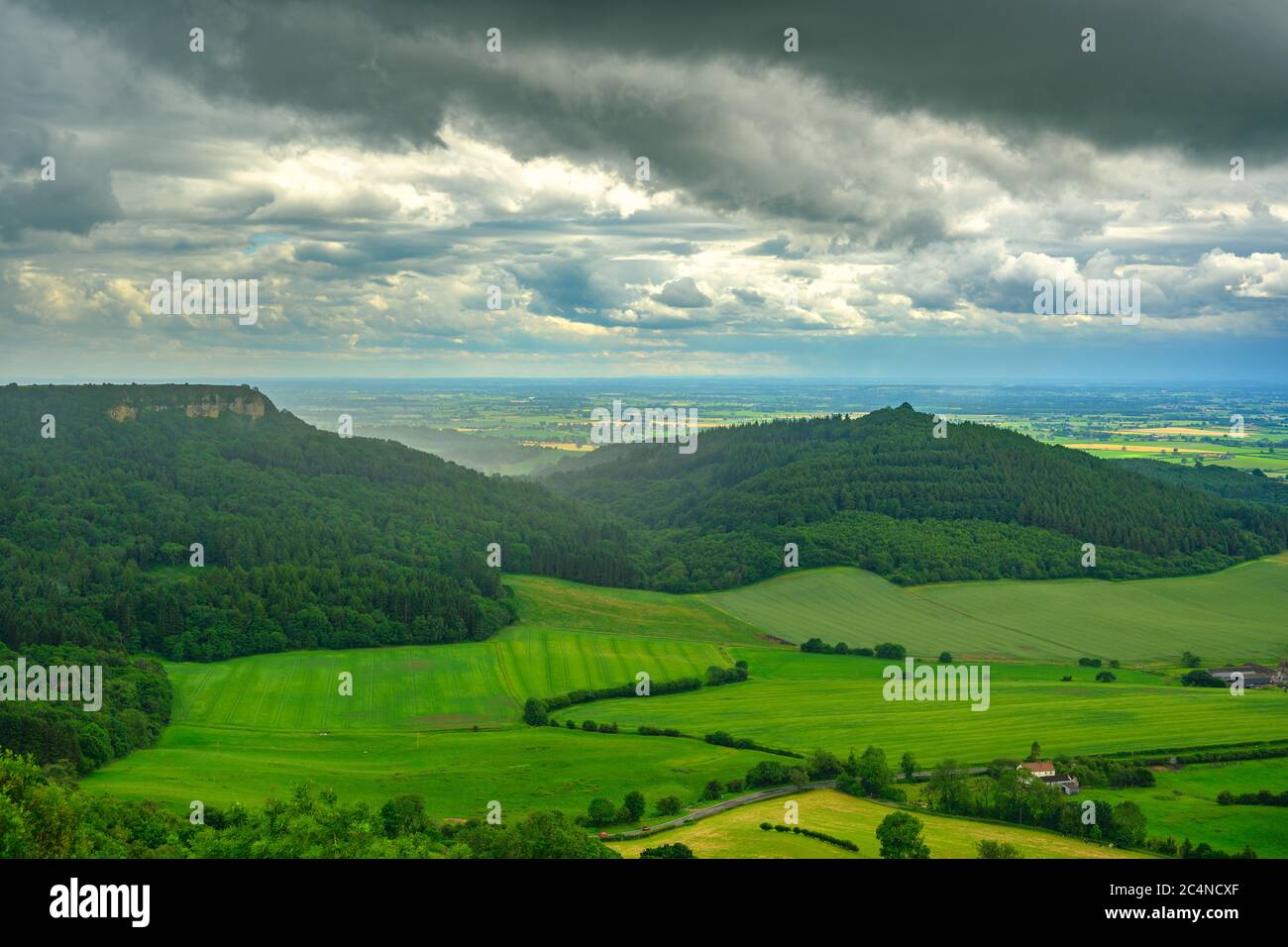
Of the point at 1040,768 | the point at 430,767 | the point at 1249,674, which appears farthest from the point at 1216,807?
the point at 430,767

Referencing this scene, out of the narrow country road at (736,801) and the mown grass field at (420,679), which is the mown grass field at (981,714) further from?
the mown grass field at (420,679)

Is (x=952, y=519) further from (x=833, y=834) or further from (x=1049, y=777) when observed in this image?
(x=833, y=834)

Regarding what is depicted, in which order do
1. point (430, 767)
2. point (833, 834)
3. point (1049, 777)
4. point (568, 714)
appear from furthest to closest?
point (568, 714)
point (430, 767)
point (1049, 777)
point (833, 834)

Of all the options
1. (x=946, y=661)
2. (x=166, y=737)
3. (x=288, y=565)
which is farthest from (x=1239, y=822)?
(x=288, y=565)

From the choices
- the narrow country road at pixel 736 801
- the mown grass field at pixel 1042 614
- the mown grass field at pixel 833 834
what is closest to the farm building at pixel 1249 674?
the mown grass field at pixel 1042 614
